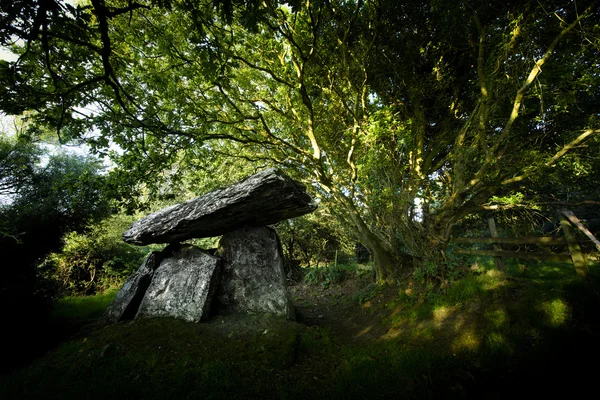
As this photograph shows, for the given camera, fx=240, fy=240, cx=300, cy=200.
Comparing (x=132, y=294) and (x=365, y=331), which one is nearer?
(x=365, y=331)

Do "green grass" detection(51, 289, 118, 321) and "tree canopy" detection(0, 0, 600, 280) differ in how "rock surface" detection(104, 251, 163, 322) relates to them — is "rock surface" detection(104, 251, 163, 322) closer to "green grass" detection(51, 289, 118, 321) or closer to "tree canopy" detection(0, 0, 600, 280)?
"green grass" detection(51, 289, 118, 321)

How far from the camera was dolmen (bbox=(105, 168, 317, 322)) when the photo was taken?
5.80 meters

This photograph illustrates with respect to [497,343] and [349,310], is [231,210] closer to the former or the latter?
[349,310]

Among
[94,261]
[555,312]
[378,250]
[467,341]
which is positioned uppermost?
[94,261]

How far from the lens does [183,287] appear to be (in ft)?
19.5

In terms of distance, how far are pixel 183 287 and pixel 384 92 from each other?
7.91m

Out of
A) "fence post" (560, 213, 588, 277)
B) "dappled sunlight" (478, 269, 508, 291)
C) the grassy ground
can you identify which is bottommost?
the grassy ground

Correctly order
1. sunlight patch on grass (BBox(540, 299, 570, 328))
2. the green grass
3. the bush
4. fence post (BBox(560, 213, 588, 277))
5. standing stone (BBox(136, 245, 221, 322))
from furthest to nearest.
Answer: the bush
the green grass
standing stone (BBox(136, 245, 221, 322))
fence post (BBox(560, 213, 588, 277))
sunlight patch on grass (BBox(540, 299, 570, 328))

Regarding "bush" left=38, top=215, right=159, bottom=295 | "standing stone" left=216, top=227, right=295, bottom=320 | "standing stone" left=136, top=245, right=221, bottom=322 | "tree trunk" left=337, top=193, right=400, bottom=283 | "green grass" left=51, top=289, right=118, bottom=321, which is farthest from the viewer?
"bush" left=38, top=215, right=159, bottom=295

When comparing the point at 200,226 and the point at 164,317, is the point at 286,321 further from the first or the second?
the point at 200,226

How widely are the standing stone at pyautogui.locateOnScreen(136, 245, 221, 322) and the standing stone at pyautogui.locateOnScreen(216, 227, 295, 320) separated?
1.32 ft

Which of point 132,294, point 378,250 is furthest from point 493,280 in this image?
point 132,294

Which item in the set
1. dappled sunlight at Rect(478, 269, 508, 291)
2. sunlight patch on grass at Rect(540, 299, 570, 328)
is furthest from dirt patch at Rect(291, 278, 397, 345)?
sunlight patch on grass at Rect(540, 299, 570, 328)

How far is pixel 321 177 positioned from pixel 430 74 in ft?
13.5
